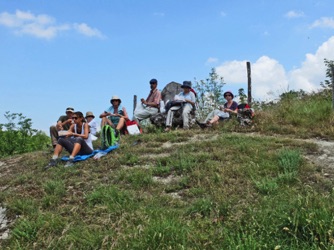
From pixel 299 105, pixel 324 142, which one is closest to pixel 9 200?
pixel 324 142

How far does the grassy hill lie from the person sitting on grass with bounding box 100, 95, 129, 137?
2247 millimetres

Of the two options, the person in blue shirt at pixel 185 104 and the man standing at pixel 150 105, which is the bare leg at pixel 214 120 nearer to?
the person in blue shirt at pixel 185 104

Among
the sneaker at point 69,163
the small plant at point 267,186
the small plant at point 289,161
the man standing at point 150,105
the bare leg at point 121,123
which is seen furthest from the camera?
the man standing at point 150,105

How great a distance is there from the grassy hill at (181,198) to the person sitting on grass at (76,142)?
0.39 m

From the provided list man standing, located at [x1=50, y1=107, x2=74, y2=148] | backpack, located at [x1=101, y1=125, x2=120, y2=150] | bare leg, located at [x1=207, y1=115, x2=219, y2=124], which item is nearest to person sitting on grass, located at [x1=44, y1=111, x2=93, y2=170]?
backpack, located at [x1=101, y1=125, x2=120, y2=150]

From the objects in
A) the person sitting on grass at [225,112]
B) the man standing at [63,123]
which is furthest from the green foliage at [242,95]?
the man standing at [63,123]

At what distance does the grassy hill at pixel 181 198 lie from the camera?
151 inches

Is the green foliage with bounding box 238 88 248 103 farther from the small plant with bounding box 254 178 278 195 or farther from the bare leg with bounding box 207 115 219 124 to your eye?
the small plant with bounding box 254 178 278 195

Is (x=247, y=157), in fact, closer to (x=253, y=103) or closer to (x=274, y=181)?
(x=274, y=181)

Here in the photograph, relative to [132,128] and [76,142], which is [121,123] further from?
[76,142]

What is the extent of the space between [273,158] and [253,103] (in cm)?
738

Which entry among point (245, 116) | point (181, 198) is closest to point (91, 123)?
point (245, 116)

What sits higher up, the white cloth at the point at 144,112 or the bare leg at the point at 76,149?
the white cloth at the point at 144,112

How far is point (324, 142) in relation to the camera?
8031 mm
